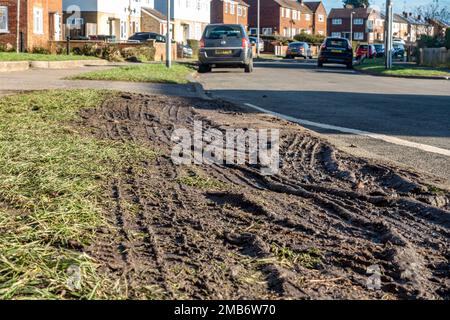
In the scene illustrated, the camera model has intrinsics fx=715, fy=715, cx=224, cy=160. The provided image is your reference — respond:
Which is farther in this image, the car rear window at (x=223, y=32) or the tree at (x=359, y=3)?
the tree at (x=359, y=3)

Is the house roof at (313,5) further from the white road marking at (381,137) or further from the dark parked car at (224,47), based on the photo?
the white road marking at (381,137)

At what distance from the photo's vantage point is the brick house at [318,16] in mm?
123825

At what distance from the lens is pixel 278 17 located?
105500mm

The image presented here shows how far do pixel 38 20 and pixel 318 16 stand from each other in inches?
3465

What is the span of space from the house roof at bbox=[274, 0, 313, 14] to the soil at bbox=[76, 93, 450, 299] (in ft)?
335

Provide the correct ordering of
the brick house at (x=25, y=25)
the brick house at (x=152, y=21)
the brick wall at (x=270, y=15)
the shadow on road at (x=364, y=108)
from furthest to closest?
1. the brick wall at (x=270, y=15)
2. the brick house at (x=152, y=21)
3. the brick house at (x=25, y=25)
4. the shadow on road at (x=364, y=108)

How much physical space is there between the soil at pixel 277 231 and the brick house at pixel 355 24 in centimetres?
13130

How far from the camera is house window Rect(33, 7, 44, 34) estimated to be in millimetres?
42312

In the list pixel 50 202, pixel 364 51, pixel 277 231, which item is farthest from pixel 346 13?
pixel 277 231

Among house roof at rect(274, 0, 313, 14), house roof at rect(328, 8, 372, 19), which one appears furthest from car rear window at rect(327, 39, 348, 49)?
house roof at rect(328, 8, 372, 19)

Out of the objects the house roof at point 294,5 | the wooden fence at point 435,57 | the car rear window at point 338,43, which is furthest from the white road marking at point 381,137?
the house roof at point 294,5

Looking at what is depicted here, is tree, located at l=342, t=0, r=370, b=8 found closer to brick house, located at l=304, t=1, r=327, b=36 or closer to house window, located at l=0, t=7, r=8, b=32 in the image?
brick house, located at l=304, t=1, r=327, b=36

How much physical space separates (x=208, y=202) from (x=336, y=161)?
2.09 metres
